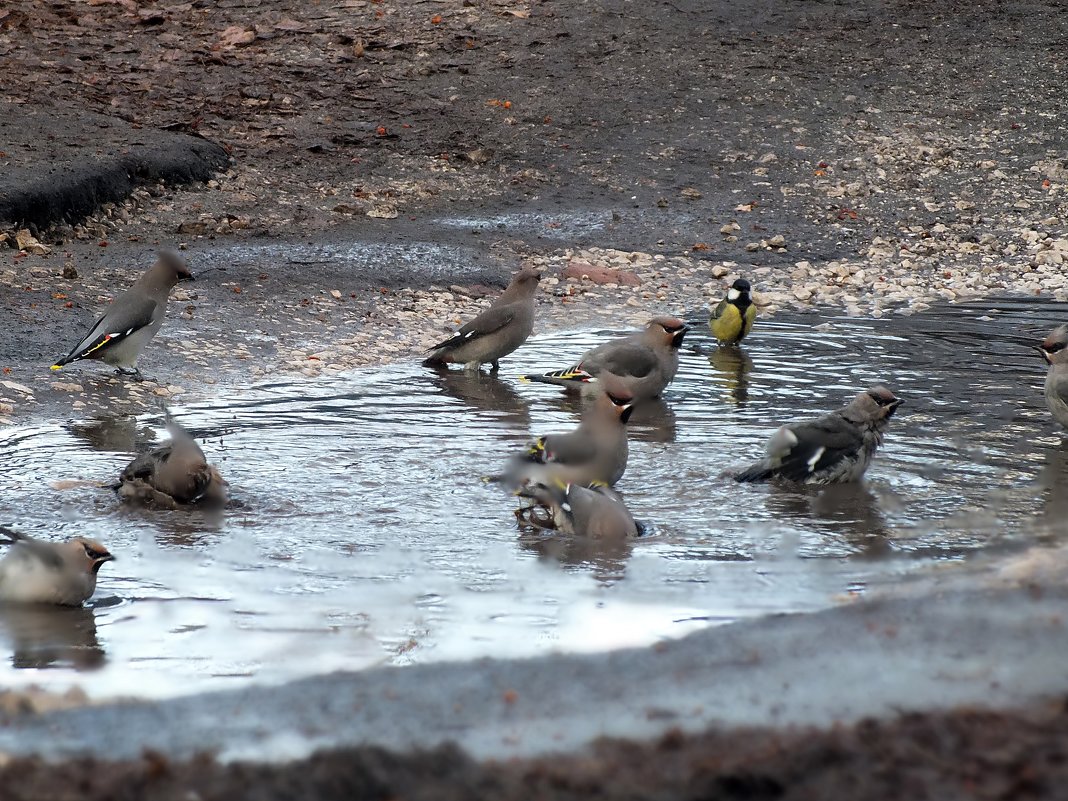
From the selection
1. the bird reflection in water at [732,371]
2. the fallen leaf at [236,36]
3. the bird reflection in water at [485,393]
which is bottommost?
the bird reflection in water at [485,393]

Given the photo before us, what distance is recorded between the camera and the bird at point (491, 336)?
9.84 meters

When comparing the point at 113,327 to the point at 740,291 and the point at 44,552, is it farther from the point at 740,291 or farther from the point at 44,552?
the point at 740,291

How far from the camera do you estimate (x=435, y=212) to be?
13672mm

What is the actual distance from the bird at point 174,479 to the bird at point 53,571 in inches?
38.2

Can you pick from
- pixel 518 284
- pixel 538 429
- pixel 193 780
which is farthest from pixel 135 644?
pixel 518 284

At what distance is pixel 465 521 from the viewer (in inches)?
253

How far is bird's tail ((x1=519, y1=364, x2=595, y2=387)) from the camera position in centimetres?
920

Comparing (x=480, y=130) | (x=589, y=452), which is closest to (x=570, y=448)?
(x=589, y=452)

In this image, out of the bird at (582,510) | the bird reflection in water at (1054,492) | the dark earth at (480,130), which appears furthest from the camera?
the dark earth at (480,130)

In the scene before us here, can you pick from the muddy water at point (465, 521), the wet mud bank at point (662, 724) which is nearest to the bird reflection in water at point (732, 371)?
the muddy water at point (465, 521)

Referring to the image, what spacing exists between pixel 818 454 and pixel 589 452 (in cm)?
109

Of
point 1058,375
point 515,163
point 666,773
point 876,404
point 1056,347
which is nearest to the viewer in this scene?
point 666,773

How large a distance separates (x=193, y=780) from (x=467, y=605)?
6.69 ft

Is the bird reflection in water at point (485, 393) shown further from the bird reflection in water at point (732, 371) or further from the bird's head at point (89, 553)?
the bird's head at point (89, 553)
